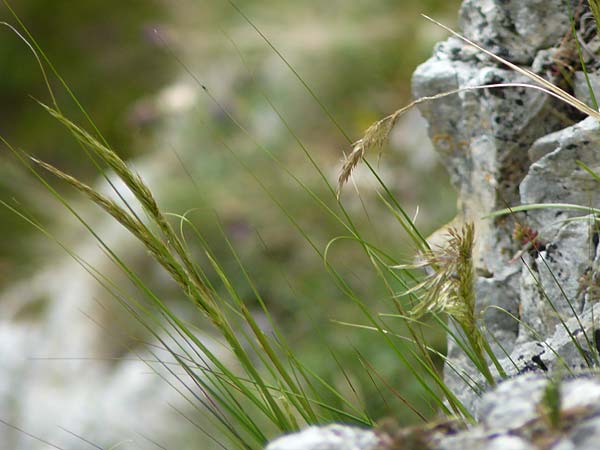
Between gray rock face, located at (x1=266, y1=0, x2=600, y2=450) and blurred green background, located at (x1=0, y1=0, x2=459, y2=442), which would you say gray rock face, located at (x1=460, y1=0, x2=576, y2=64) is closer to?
gray rock face, located at (x1=266, y1=0, x2=600, y2=450)

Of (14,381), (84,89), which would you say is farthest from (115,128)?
(14,381)

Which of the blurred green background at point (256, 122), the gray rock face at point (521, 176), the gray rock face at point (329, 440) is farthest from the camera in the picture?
the blurred green background at point (256, 122)

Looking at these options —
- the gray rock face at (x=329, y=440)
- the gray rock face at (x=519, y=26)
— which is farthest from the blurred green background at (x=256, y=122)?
the gray rock face at (x=329, y=440)

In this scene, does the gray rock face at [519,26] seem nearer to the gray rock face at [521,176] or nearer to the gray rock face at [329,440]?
the gray rock face at [521,176]

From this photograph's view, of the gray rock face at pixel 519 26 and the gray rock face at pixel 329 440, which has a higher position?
the gray rock face at pixel 519 26

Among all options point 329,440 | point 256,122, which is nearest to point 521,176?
point 329,440

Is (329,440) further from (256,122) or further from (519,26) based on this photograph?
(256,122)

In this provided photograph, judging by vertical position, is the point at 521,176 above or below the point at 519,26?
below

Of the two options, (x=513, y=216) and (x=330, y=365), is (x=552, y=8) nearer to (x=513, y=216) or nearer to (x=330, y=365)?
(x=513, y=216)
